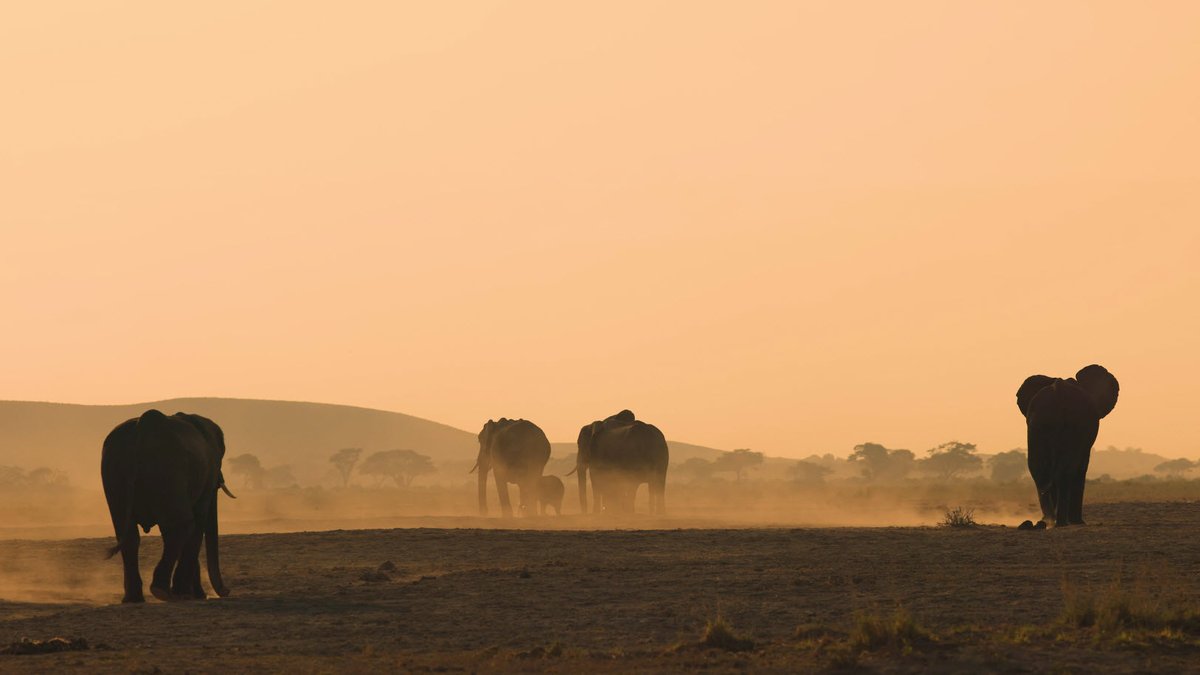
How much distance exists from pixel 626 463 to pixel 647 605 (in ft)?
85.4

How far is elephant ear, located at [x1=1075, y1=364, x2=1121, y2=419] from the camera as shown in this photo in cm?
3666

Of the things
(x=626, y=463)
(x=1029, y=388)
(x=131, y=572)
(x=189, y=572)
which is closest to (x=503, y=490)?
(x=626, y=463)

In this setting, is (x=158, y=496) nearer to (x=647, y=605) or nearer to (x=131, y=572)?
(x=131, y=572)

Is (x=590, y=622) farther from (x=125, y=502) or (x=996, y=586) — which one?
(x=125, y=502)

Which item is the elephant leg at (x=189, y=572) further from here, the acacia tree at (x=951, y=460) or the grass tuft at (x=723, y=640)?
the acacia tree at (x=951, y=460)

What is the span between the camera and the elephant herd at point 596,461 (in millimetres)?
46469

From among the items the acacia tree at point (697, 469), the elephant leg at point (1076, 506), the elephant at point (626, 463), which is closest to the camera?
the elephant leg at point (1076, 506)

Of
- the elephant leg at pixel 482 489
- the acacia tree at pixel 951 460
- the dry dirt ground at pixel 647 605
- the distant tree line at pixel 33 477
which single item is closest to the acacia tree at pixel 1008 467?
the acacia tree at pixel 951 460

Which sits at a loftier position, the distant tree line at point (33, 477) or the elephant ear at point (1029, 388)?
the distant tree line at point (33, 477)

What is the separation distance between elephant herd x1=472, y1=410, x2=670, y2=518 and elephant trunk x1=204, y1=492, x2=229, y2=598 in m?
23.0

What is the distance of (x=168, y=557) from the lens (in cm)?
2250

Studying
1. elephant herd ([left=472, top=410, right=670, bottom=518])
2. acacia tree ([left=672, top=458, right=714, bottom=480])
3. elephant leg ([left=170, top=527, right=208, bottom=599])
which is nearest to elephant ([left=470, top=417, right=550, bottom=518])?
elephant herd ([left=472, top=410, right=670, bottom=518])

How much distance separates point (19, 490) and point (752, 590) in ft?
296

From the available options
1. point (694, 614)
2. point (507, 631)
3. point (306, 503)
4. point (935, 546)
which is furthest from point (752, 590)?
point (306, 503)
